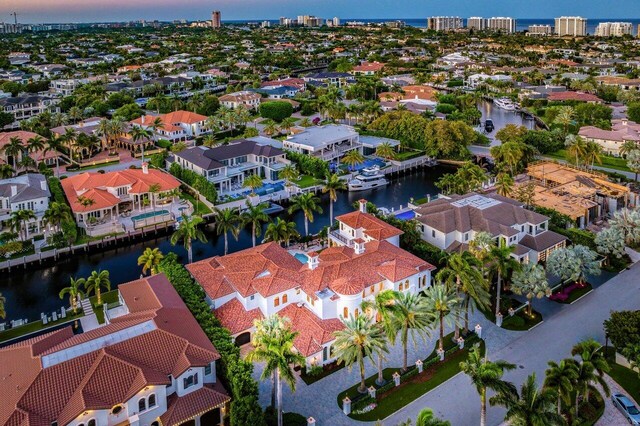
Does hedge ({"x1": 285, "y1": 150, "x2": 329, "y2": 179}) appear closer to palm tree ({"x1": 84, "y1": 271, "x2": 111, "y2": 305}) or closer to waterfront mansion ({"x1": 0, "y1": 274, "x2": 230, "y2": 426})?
palm tree ({"x1": 84, "y1": 271, "x2": 111, "y2": 305})

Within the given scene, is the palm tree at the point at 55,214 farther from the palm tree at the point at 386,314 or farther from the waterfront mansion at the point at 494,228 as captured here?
the waterfront mansion at the point at 494,228

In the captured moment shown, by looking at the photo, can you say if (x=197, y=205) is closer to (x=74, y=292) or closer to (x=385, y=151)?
(x=74, y=292)

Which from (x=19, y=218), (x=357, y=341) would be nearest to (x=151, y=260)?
(x=19, y=218)

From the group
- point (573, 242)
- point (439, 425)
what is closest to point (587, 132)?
point (573, 242)

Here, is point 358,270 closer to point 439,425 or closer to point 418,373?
point 418,373

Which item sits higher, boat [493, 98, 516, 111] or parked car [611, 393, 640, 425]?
boat [493, 98, 516, 111]

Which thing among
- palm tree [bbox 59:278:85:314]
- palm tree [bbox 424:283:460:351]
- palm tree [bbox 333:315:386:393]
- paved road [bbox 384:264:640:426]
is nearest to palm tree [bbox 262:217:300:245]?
palm tree [bbox 59:278:85:314]

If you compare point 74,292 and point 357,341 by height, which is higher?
point 357,341
